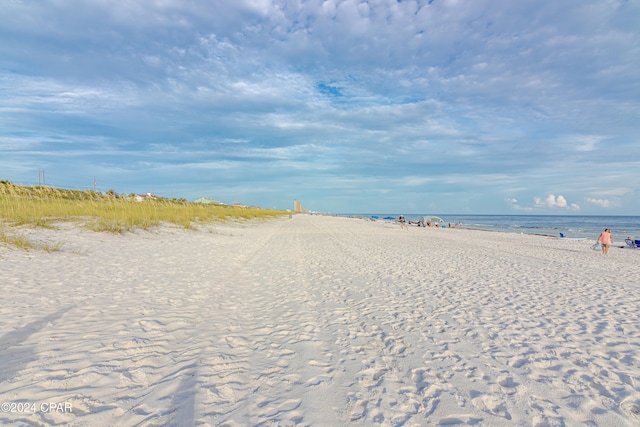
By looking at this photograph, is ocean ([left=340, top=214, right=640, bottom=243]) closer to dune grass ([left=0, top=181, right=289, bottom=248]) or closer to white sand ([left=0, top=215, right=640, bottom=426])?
white sand ([left=0, top=215, right=640, bottom=426])

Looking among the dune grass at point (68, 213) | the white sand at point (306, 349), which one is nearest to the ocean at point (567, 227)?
the white sand at point (306, 349)

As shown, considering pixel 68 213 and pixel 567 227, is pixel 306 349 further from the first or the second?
pixel 567 227

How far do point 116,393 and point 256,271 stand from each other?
571 centimetres

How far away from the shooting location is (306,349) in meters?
3.81

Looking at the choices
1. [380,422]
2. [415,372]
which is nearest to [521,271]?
[415,372]

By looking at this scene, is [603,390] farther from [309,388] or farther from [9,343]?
[9,343]

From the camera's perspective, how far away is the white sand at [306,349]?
2617 millimetres

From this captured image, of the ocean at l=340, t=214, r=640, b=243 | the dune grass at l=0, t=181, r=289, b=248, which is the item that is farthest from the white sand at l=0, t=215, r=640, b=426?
the ocean at l=340, t=214, r=640, b=243

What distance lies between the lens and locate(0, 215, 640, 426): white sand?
103 inches

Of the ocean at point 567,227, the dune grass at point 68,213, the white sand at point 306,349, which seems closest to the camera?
the white sand at point 306,349

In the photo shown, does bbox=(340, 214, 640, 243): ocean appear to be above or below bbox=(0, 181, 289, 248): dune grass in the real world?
below

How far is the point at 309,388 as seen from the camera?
2.96 m

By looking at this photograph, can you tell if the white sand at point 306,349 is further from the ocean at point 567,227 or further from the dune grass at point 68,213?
the ocean at point 567,227

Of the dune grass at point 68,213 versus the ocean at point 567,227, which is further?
the ocean at point 567,227
